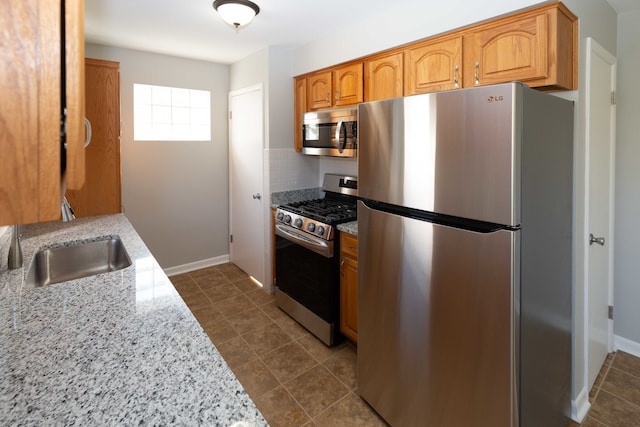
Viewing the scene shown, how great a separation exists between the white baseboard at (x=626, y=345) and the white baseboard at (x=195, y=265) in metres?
3.90

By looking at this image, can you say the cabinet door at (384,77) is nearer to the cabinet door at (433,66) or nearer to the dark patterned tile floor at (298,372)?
the cabinet door at (433,66)

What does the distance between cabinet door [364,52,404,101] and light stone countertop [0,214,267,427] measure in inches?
74.6

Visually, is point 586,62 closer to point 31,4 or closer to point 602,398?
point 602,398

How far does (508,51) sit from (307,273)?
6.60 feet

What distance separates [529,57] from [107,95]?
112 inches

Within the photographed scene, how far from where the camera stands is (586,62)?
5.99 ft

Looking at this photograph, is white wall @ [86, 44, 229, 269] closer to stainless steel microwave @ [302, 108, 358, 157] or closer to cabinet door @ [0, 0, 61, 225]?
stainless steel microwave @ [302, 108, 358, 157]

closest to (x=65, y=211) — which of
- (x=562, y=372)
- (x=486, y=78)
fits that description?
(x=486, y=78)

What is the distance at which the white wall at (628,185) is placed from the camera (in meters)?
2.28

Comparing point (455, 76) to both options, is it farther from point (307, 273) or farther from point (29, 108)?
point (29, 108)

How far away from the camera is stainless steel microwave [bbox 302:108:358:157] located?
2689 mm

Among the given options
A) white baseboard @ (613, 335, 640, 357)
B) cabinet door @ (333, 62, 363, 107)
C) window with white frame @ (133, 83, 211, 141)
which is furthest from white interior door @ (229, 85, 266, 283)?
white baseboard @ (613, 335, 640, 357)

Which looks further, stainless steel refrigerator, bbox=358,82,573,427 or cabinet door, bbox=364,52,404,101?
cabinet door, bbox=364,52,404,101

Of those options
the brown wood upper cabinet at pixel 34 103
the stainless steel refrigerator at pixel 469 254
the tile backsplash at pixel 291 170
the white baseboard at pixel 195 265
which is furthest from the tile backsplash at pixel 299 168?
the brown wood upper cabinet at pixel 34 103
